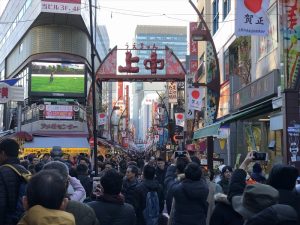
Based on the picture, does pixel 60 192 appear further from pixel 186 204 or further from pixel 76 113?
pixel 76 113

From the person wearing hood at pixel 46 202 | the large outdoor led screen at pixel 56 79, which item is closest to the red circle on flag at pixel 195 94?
the person wearing hood at pixel 46 202

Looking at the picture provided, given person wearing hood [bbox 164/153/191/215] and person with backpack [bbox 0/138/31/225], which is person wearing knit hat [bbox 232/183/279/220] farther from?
person wearing hood [bbox 164/153/191/215]

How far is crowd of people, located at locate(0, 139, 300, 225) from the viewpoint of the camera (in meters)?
3.13

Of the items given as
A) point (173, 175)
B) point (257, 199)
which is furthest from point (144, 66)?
point (257, 199)

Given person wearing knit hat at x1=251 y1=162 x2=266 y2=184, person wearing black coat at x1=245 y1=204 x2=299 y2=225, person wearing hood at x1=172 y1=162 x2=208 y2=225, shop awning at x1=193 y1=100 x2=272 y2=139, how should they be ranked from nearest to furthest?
person wearing black coat at x1=245 y1=204 x2=299 y2=225
person wearing hood at x1=172 y1=162 x2=208 y2=225
person wearing knit hat at x1=251 y1=162 x2=266 y2=184
shop awning at x1=193 y1=100 x2=272 y2=139

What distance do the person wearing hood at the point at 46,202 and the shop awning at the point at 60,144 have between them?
35.0 meters

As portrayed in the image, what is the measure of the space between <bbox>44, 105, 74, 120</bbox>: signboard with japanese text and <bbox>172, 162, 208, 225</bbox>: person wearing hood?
142 ft

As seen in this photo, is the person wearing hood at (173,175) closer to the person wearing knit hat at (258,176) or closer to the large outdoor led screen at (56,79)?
the person wearing knit hat at (258,176)

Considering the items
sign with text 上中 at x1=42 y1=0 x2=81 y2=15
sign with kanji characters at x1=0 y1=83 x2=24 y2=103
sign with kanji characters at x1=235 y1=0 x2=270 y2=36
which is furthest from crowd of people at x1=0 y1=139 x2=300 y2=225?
sign with text 上中 at x1=42 y1=0 x2=81 y2=15

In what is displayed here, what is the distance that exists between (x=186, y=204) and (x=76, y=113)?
4383 cm

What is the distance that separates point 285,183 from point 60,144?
37.0 m

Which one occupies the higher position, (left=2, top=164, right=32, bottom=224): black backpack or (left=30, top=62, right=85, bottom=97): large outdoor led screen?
(left=30, top=62, right=85, bottom=97): large outdoor led screen

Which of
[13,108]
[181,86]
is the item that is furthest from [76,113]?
[13,108]

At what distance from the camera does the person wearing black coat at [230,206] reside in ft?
16.0
